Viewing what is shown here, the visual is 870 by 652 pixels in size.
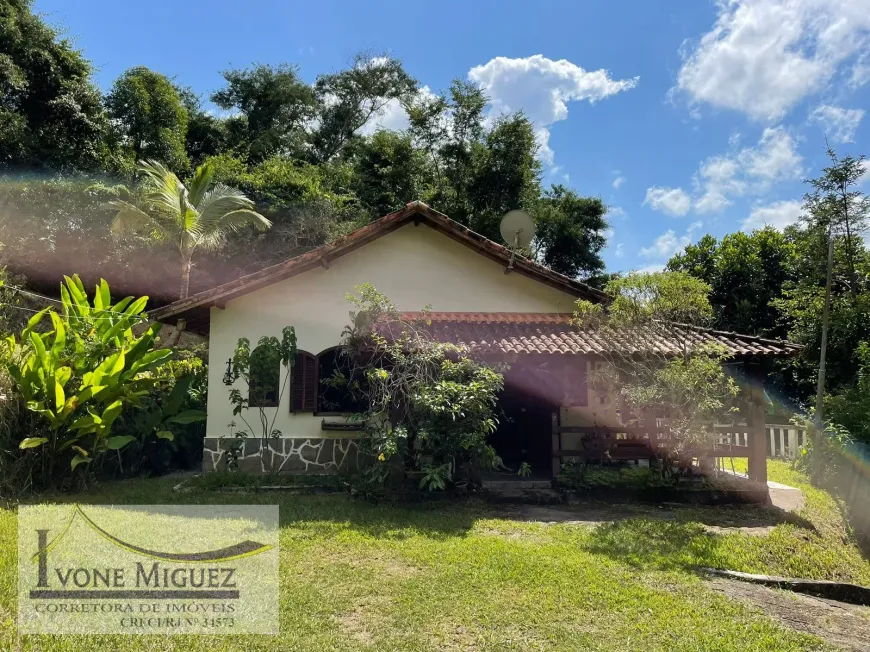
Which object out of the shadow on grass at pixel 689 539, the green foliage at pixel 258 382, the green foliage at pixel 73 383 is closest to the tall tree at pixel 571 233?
the green foliage at pixel 258 382

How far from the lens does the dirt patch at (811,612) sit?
14.0 ft

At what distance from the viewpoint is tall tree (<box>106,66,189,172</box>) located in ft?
68.0

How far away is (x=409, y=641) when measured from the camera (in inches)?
147

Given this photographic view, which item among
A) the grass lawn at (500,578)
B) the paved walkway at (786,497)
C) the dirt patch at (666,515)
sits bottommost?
the paved walkway at (786,497)

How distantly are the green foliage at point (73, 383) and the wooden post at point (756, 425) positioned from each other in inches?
396

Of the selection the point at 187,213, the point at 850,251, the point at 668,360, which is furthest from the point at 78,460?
the point at 850,251

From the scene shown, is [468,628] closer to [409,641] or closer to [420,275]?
[409,641]

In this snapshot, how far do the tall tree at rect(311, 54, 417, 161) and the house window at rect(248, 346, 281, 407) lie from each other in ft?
73.1

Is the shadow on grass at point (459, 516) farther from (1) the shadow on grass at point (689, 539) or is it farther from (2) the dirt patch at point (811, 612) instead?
(2) the dirt patch at point (811, 612)

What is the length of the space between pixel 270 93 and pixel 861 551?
29981mm

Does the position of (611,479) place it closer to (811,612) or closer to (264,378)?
(811,612)

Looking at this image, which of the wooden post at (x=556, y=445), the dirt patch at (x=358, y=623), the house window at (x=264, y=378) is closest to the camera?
the dirt patch at (x=358, y=623)

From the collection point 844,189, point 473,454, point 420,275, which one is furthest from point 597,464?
point 844,189

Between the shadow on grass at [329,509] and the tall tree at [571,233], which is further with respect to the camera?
the tall tree at [571,233]
